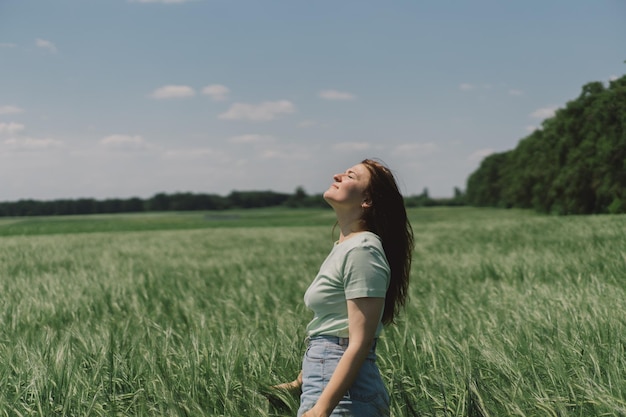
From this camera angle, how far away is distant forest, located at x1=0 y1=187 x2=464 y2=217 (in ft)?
124

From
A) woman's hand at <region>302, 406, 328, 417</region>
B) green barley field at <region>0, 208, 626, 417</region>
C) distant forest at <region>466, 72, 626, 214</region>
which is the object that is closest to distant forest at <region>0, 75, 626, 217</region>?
distant forest at <region>466, 72, 626, 214</region>

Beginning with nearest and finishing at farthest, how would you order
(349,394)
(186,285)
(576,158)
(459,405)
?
(349,394), (459,405), (186,285), (576,158)

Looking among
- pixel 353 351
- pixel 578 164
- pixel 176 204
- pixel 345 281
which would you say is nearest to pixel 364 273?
pixel 345 281

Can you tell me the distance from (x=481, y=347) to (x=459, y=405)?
762 millimetres

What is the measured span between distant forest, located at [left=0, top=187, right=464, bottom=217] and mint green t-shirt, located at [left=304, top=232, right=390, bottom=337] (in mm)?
35802

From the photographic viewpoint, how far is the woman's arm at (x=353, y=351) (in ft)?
6.11

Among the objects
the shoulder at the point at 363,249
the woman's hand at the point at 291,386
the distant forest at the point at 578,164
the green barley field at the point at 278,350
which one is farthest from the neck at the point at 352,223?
the distant forest at the point at 578,164

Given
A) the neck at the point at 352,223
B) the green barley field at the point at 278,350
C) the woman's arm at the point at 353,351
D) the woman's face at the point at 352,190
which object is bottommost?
the green barley field at the point at 278,350

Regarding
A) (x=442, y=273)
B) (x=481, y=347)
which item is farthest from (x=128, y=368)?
(x=442, y=273)

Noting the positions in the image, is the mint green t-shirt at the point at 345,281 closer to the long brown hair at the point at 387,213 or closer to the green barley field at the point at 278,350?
the long brown hair at the point at 387,213

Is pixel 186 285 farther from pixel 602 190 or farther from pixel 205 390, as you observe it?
A: pixel 602 190

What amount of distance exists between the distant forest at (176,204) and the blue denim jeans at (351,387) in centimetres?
3581

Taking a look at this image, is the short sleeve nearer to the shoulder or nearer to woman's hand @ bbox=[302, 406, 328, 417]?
the shoulder

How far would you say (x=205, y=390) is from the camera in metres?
2.92
